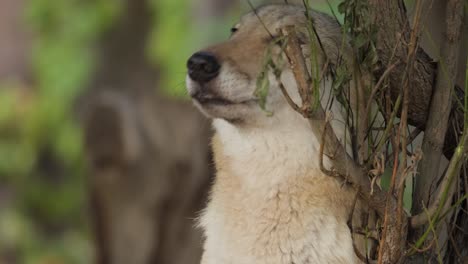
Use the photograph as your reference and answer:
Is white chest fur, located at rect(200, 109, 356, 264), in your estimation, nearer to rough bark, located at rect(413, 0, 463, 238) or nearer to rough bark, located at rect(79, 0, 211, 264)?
rough bark, located at rect(413, 0, 463, 238)

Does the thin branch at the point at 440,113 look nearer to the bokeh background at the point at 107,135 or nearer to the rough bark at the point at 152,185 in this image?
the bokeh background at the point at 107,135

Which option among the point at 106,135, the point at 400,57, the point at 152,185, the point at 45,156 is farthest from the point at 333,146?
the point at 45,156

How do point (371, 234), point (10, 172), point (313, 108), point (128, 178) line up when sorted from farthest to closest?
point (10, 172) < point (128, 178) < point (371, 234) < point (313, 108)

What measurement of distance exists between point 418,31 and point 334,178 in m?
0.82

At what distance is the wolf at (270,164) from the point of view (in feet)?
16.4

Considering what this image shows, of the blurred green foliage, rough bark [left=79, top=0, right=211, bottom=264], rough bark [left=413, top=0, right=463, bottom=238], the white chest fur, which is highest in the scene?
rough bark [left=413, top=0, right=463, bottom=238]

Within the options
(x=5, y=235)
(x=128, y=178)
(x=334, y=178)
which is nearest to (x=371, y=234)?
(x=334, y=178)

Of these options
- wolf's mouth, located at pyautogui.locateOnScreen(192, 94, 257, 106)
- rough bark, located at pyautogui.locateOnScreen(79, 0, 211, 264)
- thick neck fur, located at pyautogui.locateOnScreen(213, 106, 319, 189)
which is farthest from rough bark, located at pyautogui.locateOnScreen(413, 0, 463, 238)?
rough bark, located at pyautogui.locateOnScreen(79, 0, 211, 264)

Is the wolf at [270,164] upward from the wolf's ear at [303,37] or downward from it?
downward

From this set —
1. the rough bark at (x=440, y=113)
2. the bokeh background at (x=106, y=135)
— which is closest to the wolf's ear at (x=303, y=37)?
the rough bark at (x=440, y=113)

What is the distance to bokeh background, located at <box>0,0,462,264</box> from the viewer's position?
10195 millimetres

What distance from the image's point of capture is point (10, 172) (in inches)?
567

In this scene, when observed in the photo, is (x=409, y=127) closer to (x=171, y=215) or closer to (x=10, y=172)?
(x=171, y=215)

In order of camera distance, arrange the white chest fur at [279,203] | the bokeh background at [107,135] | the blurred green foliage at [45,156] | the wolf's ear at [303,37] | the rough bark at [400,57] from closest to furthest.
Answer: the rough bark at [400,57] → the white chest fur at [279,203] → the wolf's ear at [303,37] → the bokeh background at [107,135] → the blurred green foliage at [45,156]
